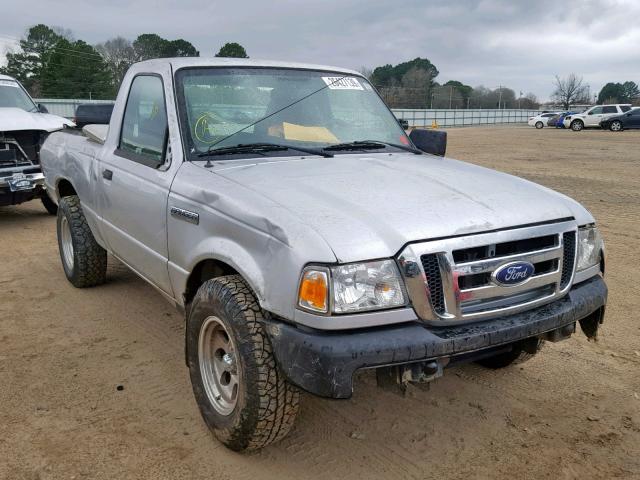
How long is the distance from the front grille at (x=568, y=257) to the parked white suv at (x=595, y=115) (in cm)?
3668

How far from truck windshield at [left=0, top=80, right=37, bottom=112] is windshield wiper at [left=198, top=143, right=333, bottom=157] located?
281 inches

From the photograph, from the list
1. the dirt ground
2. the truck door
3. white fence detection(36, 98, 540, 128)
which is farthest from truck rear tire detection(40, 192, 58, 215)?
white fence detection(36, 98, 540, 128)

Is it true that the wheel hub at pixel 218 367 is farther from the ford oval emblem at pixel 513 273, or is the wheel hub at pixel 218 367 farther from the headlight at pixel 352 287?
the ford oval emblem at pixel 513 273

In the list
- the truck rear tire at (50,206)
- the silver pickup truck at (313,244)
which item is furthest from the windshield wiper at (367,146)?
the truck rear tire at (50,206)

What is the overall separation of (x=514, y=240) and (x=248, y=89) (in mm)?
1944

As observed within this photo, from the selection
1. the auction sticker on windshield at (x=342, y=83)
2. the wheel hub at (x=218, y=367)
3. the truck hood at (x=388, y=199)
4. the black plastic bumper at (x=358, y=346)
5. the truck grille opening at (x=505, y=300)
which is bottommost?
the wheel hub at (x=218, y=367)

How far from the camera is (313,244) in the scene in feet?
7.64

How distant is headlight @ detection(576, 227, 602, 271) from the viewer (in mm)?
2949

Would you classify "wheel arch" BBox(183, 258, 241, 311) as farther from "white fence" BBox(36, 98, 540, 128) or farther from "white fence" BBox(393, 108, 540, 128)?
"white fence" BBox(393, 108, 540, 128)

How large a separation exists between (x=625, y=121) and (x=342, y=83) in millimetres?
35319

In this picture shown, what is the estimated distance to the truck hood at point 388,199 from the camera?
2.40m

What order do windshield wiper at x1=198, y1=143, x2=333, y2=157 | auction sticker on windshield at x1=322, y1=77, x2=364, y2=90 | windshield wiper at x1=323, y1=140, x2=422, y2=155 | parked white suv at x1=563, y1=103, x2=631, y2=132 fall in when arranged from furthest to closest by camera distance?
1. parked white suv at x1=563, y1=103, x2=631, y2=132
2. auction sticker on windshield at x1=322, y1=77, x2=364, y2=90
3. windshield wiper at x1=323, y1=140, x2=422, y2=155
4. windshield wiper at x1=198, y1=143, x2=333, y2=157

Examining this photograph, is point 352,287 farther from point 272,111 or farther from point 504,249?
point 272,111

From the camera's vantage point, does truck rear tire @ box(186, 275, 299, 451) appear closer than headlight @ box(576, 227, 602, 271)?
Yes
